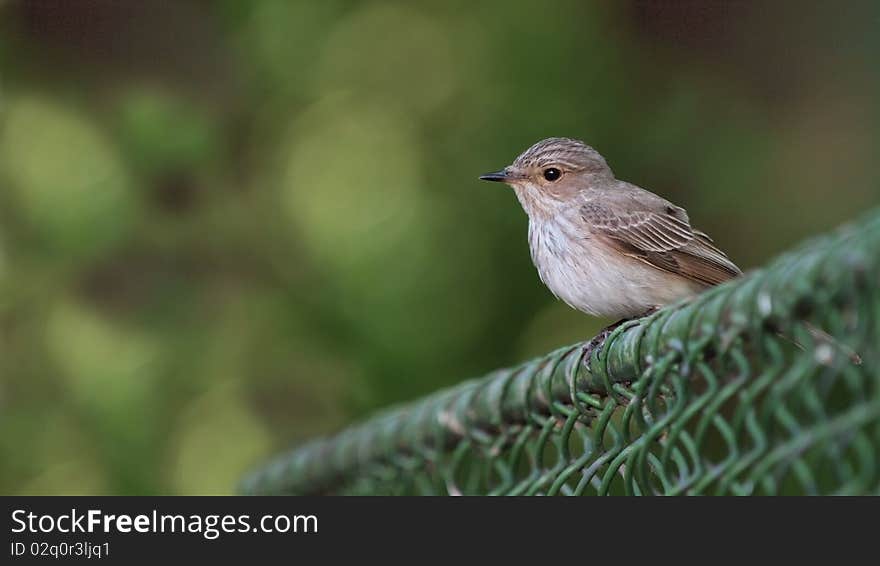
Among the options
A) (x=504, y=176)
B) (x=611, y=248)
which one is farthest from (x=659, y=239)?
(x=504, y=176)

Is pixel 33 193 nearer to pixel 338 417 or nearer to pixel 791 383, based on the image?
pixel 338 417

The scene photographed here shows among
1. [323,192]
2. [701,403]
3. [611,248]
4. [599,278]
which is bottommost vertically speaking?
[701,403]

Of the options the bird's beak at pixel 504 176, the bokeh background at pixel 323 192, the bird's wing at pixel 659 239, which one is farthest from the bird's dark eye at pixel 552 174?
the bokeh background at pixel 323 192

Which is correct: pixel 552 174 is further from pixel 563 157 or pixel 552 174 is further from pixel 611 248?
pixel 611 248

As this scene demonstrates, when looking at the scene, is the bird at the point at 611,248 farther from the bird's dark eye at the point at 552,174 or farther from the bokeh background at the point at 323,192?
the bokeh background at the point at 323,192

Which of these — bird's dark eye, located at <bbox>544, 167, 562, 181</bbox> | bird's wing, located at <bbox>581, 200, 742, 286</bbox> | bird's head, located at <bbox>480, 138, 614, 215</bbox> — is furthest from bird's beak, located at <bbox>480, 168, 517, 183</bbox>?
bird's wing, located at <bbox>581, 200, 742, 286</bbox>

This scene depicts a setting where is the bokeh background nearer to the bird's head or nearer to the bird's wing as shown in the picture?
the bird's head

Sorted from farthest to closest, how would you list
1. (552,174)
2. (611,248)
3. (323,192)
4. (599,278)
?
(323,192) → (552,174) → (611,248) → (599,278)
